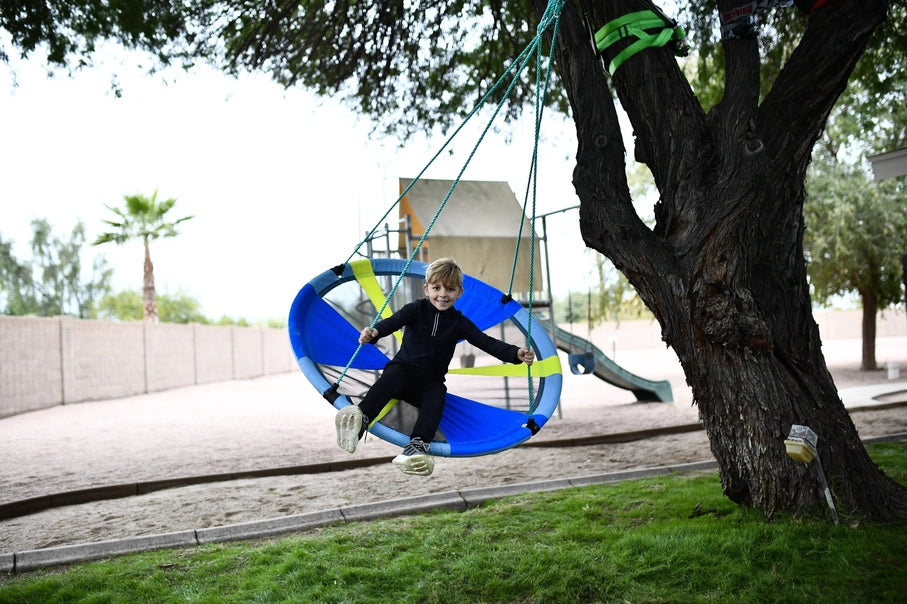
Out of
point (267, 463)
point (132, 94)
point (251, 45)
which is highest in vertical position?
point (251, 45)

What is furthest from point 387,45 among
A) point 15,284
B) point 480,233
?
point 15,284

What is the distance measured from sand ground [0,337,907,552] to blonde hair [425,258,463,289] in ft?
5.72

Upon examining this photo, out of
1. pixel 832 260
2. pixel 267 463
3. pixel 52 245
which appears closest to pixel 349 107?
pixel 267 463

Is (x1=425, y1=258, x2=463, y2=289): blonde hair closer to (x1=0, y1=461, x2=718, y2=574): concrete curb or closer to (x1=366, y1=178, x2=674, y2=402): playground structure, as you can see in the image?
(x1=0, y1=461, x2=718, y2=574): concrete curb

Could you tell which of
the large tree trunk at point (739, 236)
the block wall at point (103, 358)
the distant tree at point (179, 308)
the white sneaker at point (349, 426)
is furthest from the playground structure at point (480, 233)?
the distant tree at point (179, 308)

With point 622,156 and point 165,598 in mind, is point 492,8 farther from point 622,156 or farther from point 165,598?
point 165,598

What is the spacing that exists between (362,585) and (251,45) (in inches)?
198

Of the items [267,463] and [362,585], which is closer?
[362,585]

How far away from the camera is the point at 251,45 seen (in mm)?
6379

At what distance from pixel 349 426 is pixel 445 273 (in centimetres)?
84

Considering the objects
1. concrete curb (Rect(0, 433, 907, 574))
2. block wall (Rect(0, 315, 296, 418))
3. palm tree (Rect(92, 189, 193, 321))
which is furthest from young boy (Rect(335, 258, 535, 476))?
palm tree (Rect(92, 189, 193, 321))

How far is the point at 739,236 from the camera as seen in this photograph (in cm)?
327

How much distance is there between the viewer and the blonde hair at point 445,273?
3.36 metres

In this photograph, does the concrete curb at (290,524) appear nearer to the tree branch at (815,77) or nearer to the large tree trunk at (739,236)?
the large tree trunk at (739,236)
